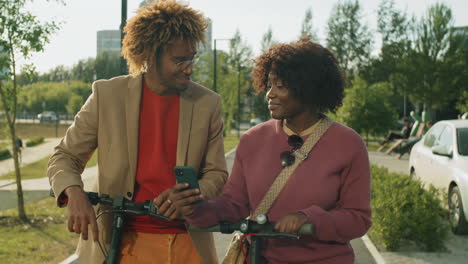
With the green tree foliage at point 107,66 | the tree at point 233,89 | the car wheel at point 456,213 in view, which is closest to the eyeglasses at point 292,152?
the car wheel at point 456,213

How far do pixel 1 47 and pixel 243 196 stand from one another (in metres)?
9.12

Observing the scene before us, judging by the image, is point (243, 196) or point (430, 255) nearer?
point (243, 196)

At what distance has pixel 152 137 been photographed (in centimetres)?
334

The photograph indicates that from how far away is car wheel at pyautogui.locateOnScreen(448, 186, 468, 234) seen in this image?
8961mm

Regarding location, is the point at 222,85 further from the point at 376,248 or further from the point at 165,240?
the point at 165,240

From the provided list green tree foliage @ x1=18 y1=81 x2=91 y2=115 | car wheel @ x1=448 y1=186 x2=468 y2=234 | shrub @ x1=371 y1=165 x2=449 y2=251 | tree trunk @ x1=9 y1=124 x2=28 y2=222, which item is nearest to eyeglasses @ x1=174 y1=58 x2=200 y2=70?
shrub @ x1=371 y1=165 x2=449 y2=251

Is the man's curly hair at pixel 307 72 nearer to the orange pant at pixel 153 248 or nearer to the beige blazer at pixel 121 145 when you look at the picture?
the beige blazer at pixel 121 145

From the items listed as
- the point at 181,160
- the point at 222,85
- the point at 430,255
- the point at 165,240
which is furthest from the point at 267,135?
the point at 222,85

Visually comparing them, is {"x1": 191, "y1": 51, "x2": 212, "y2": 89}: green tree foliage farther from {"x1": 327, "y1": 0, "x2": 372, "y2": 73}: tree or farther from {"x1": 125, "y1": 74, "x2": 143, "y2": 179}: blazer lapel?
{"x1": 125, "y1": 74, "x2": 143, "y2": 179}: blazer lapel

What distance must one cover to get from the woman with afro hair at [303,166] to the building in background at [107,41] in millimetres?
6544

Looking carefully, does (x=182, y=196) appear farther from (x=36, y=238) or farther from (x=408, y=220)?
(x=36, y=238)

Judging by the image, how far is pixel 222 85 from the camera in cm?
5003

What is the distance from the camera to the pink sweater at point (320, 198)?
2.73 m

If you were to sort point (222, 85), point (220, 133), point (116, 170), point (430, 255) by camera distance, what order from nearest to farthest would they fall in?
point (116, 170), point (220, 133), point (430, 255), point (222, 85)
